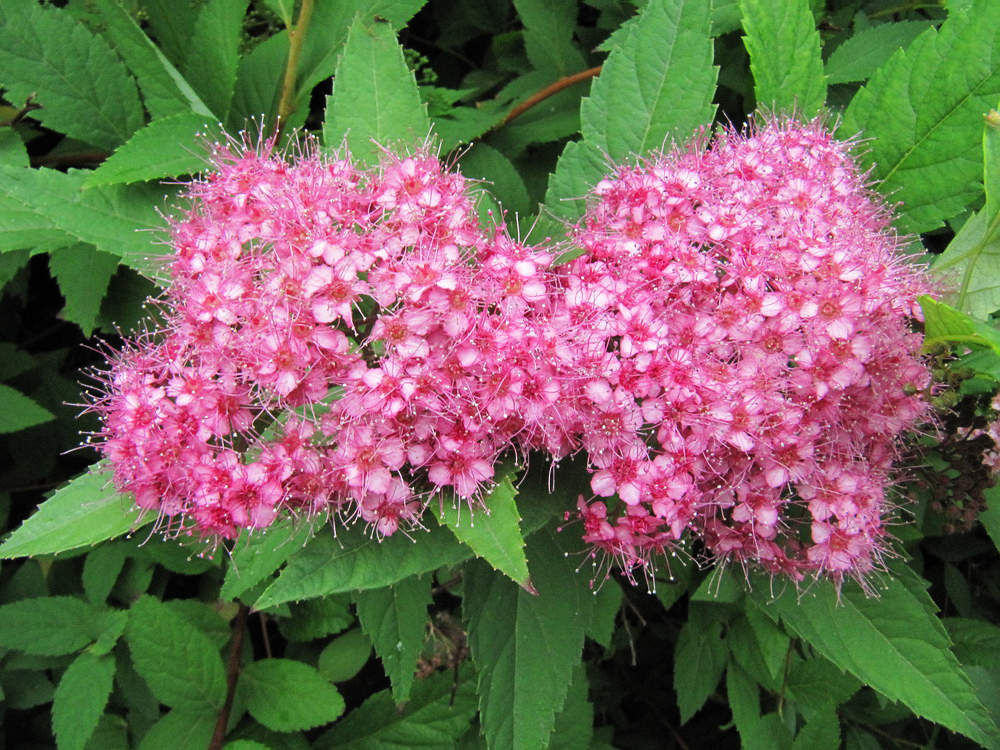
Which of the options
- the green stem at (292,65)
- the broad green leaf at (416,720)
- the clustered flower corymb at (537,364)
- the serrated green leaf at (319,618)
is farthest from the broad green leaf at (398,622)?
the green stem at (292,65)

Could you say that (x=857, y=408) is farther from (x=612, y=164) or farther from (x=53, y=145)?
(x=53, y=145)

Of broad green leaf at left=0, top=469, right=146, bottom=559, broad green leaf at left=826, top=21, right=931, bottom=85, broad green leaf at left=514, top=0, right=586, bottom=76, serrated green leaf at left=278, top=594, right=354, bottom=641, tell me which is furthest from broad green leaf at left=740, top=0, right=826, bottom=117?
serrated green leaf at left=278, top=594, right=354, bottom=641

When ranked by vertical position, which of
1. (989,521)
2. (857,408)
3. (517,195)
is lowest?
(989,521)

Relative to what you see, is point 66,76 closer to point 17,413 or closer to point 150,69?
point 150,69

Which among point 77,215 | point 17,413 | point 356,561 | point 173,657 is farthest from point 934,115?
point 17,413

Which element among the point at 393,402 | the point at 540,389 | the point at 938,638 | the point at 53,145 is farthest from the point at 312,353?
the point at 53,145

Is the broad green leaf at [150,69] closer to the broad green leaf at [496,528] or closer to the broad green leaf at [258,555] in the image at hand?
the broad green leaf at [258,555]
